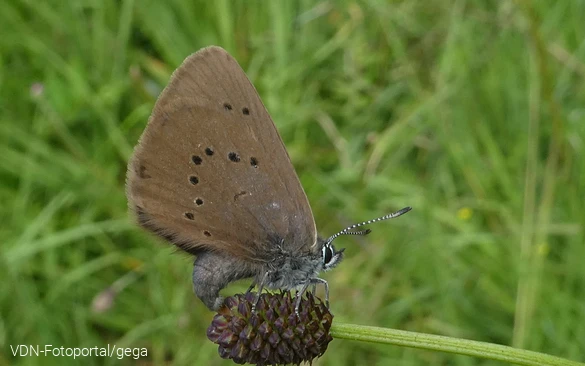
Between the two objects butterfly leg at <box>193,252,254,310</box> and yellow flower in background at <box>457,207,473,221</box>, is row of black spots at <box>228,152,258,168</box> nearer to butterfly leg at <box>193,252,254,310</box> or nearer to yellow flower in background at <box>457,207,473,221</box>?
butterfly leg at <box>193,252,254,310</box>

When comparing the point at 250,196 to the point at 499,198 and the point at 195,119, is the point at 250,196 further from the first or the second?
the point at 499,198

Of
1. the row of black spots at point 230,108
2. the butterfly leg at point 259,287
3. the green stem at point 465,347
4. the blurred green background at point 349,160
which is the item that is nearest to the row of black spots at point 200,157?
the row of black spots at point 230,108

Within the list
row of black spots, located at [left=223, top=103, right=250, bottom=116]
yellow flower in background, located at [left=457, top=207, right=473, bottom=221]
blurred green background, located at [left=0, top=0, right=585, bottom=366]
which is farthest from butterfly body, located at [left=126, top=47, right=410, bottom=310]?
yellow flower in background, located at [left=457, top=207, right=473, bottom=221]

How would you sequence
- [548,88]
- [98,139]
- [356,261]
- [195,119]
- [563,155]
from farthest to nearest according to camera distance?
[98,139], [356,261], [563,155], [548,88], [195,119]

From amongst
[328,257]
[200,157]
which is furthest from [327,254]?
[200,157]

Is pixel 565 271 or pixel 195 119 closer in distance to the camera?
pixel 195 119

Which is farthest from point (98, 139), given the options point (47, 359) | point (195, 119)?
point (195, 119)

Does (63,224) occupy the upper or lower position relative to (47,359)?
upper
